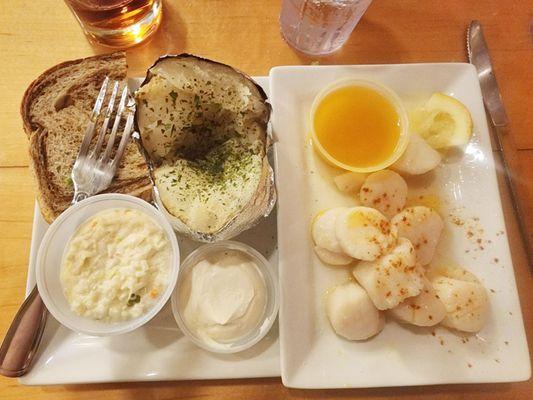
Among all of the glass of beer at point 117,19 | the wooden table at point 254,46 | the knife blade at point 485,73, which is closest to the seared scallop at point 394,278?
the wooden table at point 254,46

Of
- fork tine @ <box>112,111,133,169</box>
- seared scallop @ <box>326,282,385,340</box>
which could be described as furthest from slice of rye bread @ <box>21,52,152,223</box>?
seared scallop @ <box>326,282,385,340</box>

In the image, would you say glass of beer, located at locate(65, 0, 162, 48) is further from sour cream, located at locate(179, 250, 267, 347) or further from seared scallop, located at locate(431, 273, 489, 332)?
seared scallop, located at locate(431, 273, 489, 332)

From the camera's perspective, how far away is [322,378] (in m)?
0.87

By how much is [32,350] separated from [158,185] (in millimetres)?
422

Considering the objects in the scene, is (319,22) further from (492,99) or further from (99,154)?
(99,154)

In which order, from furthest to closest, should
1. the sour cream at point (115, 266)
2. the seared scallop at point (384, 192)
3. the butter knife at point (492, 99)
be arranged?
the butter knife at point (492, 99) → the seared scallop at point (384, 192) → the sour cream at point (115, 266)

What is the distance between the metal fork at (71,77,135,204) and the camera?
3.17 feet

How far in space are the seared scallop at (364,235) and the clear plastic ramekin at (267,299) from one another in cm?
17

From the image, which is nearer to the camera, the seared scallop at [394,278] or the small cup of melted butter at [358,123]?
the seared scallop at [394,278]

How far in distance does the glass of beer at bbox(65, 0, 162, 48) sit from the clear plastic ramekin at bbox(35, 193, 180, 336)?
0.45 m

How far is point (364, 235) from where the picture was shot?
2.88ft

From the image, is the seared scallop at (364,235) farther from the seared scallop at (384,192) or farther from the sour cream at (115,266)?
the sour cream at (115,266)

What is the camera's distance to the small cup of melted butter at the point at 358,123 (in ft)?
3.33

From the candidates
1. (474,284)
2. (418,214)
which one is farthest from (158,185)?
(474,284)
